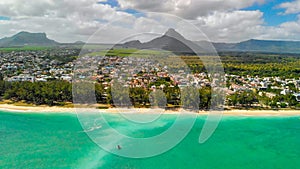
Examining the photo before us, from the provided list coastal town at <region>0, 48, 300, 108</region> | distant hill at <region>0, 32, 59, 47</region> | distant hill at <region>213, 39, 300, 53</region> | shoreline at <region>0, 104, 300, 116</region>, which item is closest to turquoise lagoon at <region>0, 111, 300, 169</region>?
shoreline at <region>0, 104, 300, 116</region>

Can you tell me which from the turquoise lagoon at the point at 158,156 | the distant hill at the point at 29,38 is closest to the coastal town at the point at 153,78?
the turquoise lagoon at the point at 158,156

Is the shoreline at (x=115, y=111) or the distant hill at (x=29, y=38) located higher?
the distant hill at (x=29, y=38)

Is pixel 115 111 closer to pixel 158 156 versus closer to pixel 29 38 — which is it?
pixel 158 156

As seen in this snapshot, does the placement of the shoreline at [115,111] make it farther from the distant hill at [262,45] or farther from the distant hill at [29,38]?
the distant hill at [262,45]

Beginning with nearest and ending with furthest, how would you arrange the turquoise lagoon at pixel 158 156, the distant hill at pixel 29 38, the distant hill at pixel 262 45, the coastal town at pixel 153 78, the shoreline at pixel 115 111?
1. the turquoise lagoon at pixel 158 156
2. the shoreline at pixel 115 111
3. the coastal town at pixel 153 78
4. the distant hill at pixel 29 38
5. the distant hill at pixel 262 45

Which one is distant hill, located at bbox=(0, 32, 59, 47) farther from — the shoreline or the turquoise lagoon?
the turquoise lagoon

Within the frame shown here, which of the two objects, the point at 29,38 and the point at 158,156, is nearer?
the point at 158,156

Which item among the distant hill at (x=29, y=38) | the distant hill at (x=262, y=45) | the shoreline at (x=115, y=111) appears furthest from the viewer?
the distant hill at (x=262, y=45)

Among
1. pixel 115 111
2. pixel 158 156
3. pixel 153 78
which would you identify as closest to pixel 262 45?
pixel 153 78

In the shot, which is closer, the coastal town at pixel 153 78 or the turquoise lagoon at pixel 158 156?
the turquoise lagoon at pixel 158 156

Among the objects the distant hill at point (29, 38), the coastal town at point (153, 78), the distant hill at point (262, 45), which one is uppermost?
the distant hill at point (29, 38)
